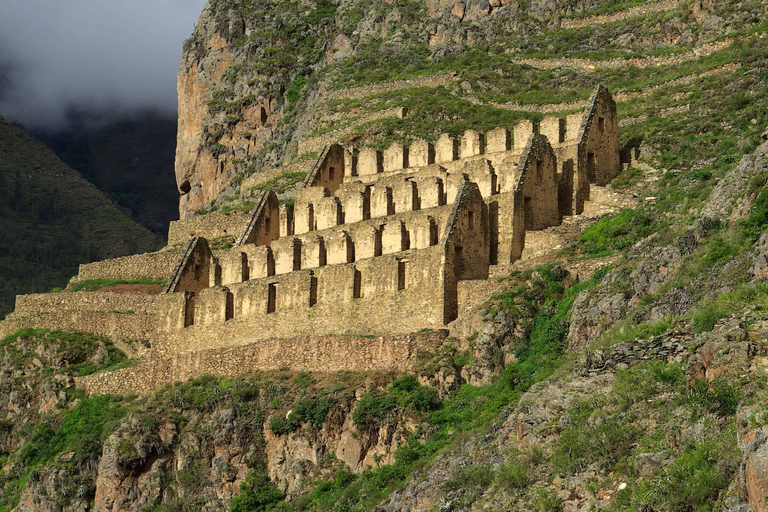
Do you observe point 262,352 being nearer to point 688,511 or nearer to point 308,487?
point 308,487

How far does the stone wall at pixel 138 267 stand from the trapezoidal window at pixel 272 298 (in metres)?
12.1

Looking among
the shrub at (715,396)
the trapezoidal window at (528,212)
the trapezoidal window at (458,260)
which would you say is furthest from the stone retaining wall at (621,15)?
the shrub at (715,396)

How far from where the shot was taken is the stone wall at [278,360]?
136ft

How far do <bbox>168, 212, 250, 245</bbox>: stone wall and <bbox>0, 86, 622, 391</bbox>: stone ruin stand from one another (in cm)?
349

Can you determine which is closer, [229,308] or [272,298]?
[272,298]

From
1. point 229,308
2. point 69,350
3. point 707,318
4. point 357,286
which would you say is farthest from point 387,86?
point 707,318

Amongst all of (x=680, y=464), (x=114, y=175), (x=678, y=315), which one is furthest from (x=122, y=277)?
(x=114, y=175)

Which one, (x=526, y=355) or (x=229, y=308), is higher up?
(x=229, y=308)

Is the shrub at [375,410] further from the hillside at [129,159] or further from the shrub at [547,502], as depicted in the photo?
the hillside at [129,159]

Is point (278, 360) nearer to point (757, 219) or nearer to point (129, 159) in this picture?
point (757, 219)

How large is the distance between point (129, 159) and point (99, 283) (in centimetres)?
7860

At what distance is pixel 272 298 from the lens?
48.7 metres

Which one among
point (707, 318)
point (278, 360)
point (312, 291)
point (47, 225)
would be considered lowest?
point (278, 360)

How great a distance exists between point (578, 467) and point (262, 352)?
20.6 metres
